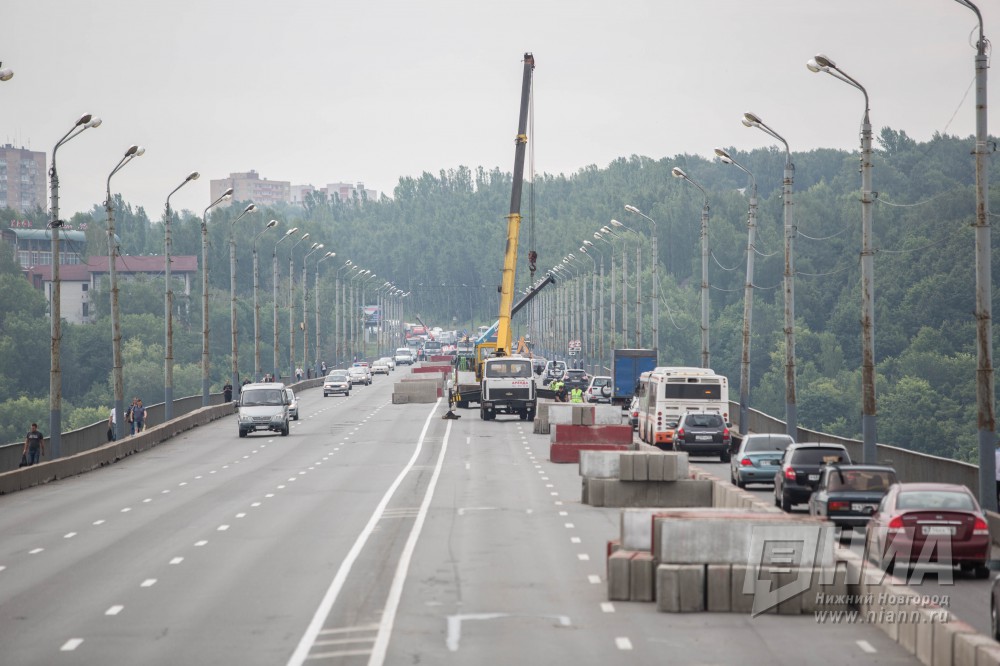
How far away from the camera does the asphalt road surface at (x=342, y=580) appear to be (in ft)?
54.9

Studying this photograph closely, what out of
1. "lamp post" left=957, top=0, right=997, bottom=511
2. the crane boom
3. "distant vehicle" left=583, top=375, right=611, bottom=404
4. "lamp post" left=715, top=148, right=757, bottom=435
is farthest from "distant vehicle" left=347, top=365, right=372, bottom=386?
"lamp post" left=957, top=0, right=997, bottom=511

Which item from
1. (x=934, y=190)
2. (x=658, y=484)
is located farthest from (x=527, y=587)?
(x=934, y=190)

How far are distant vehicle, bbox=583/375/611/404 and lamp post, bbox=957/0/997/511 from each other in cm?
5123

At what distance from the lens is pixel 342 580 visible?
21844 mm

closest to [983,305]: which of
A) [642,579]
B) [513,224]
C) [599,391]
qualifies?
[642,579]

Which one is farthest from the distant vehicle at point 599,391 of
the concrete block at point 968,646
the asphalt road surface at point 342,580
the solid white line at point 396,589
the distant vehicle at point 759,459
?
the concrete block at point 968,646

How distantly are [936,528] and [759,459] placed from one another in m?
14.7

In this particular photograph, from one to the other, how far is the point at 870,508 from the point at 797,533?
7.31 metres

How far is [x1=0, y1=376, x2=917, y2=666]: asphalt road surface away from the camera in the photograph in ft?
54.9

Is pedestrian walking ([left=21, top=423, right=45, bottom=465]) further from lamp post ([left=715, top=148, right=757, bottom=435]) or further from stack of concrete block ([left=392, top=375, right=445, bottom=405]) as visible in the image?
stack of concrete block ([left=392, top=375, right=445, bottom=405])

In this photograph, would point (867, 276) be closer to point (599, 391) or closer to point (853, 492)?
point (853, 492)

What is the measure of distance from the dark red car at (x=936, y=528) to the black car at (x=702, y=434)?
2436cm

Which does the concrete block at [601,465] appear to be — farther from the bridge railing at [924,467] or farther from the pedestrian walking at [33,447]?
the pedestrian walking at [33,447]

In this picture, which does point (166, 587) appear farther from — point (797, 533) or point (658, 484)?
point (658, 484)
